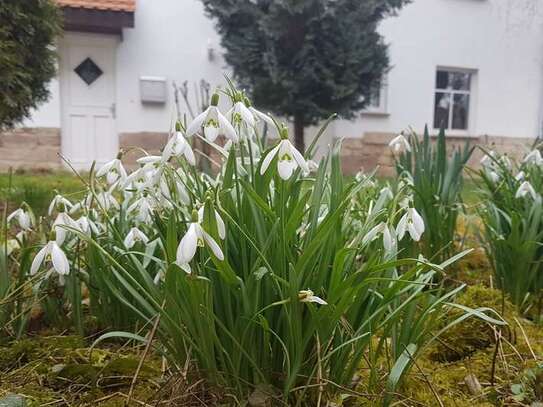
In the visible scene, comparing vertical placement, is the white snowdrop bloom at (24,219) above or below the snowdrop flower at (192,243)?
below

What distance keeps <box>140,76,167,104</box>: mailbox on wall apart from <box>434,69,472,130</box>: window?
5484mm

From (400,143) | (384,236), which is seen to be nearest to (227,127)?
(384,236)

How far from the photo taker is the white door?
8.83 meters

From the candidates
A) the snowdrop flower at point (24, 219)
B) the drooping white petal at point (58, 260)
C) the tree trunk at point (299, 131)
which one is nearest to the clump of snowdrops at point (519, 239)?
the drooping white petal at point (58, 260)

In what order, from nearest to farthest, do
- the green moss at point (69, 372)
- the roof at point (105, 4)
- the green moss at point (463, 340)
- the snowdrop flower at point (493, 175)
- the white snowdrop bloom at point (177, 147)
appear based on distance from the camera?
the white snowdrop bloom at point (177, 147) → the green moss at point (69, 372) → the green moss at point (463, 340) → the snowdrop flower at point (493, 175) → the roof at point (105, 4)

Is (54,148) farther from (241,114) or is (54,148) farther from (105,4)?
(241,114)

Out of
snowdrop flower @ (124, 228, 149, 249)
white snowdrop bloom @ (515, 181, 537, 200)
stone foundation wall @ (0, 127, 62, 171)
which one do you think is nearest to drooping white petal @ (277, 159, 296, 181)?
snowdrop flower @ (124, 228, 149, 249)

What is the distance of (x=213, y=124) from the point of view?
45.3 inches

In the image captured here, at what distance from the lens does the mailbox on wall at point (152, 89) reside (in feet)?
29.7

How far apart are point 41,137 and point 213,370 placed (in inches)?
334

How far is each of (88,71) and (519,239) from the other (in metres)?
8.30

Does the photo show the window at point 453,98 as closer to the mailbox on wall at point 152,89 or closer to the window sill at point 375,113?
the window sill at point 375,113

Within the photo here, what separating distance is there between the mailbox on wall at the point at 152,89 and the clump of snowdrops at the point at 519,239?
7.48 m

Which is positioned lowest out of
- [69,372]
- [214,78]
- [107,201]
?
[69,372]
